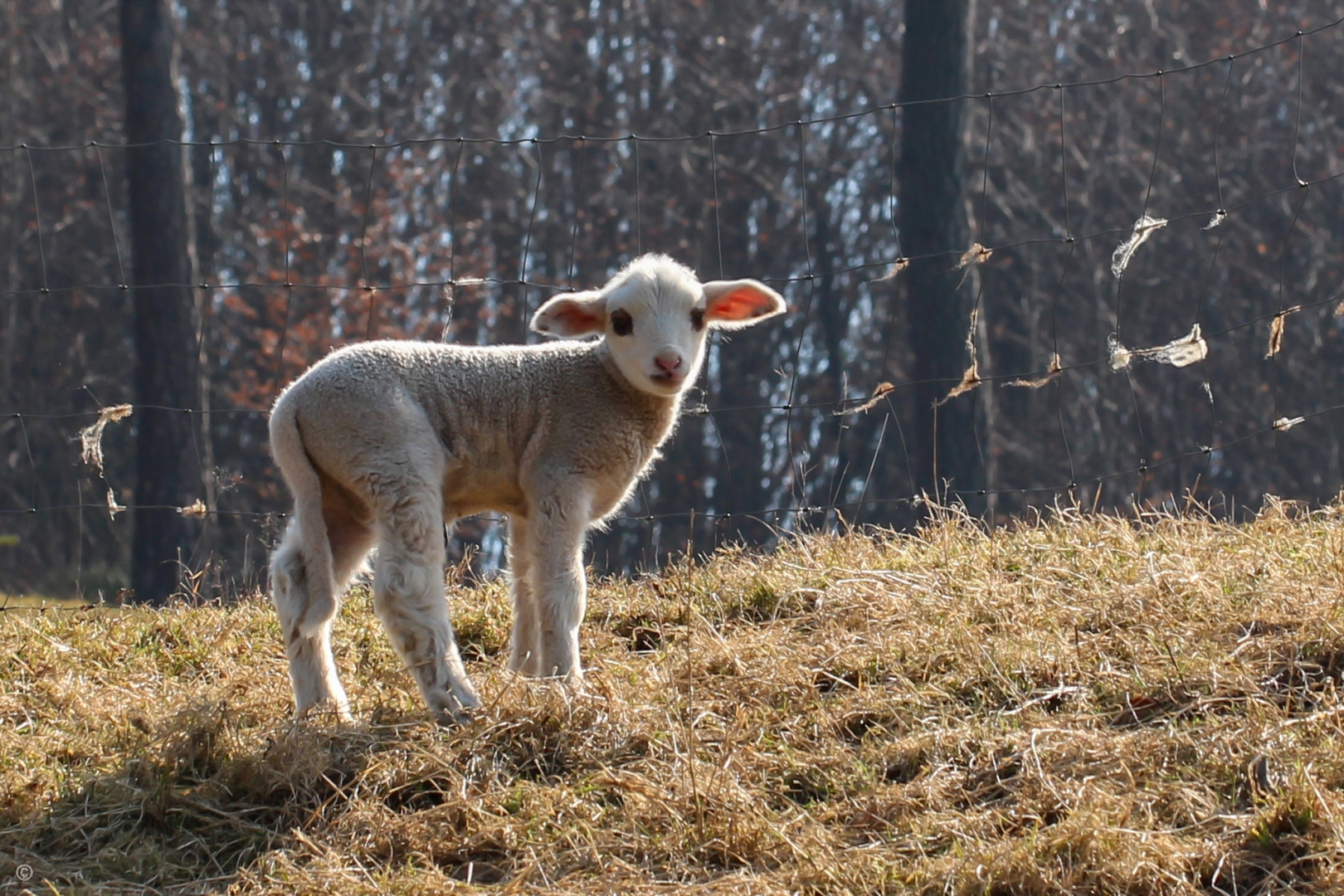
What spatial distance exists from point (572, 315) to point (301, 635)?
1549 mm

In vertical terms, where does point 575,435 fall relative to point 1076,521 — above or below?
above

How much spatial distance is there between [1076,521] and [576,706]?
2811mm

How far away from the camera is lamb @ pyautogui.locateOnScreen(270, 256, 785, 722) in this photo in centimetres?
481

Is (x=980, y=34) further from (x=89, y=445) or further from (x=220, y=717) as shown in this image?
(x=220, y=717)

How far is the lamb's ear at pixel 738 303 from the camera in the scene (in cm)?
569

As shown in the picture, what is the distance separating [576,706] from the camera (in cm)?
454

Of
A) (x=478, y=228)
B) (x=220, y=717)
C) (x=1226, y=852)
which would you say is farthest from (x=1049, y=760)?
(x=478, y=228)

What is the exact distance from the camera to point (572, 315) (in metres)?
5.60

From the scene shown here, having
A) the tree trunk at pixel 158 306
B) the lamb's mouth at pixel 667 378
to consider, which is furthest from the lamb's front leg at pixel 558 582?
the tree trunk at pixel 158 306

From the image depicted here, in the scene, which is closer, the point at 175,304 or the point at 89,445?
the point at 89,445

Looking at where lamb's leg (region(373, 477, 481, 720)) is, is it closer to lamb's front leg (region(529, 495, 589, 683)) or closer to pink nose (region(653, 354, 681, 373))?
lamb's front leg (region(529, 495, 589, 683))

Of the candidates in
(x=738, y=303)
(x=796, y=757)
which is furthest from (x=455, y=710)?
(x=738, y=303)

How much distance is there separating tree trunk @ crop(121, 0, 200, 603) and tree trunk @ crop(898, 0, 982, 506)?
666 centimetres

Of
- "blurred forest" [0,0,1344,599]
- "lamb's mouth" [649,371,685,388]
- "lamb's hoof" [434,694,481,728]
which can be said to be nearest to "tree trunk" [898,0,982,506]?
"blurred forest" [0,0,1344,599]
